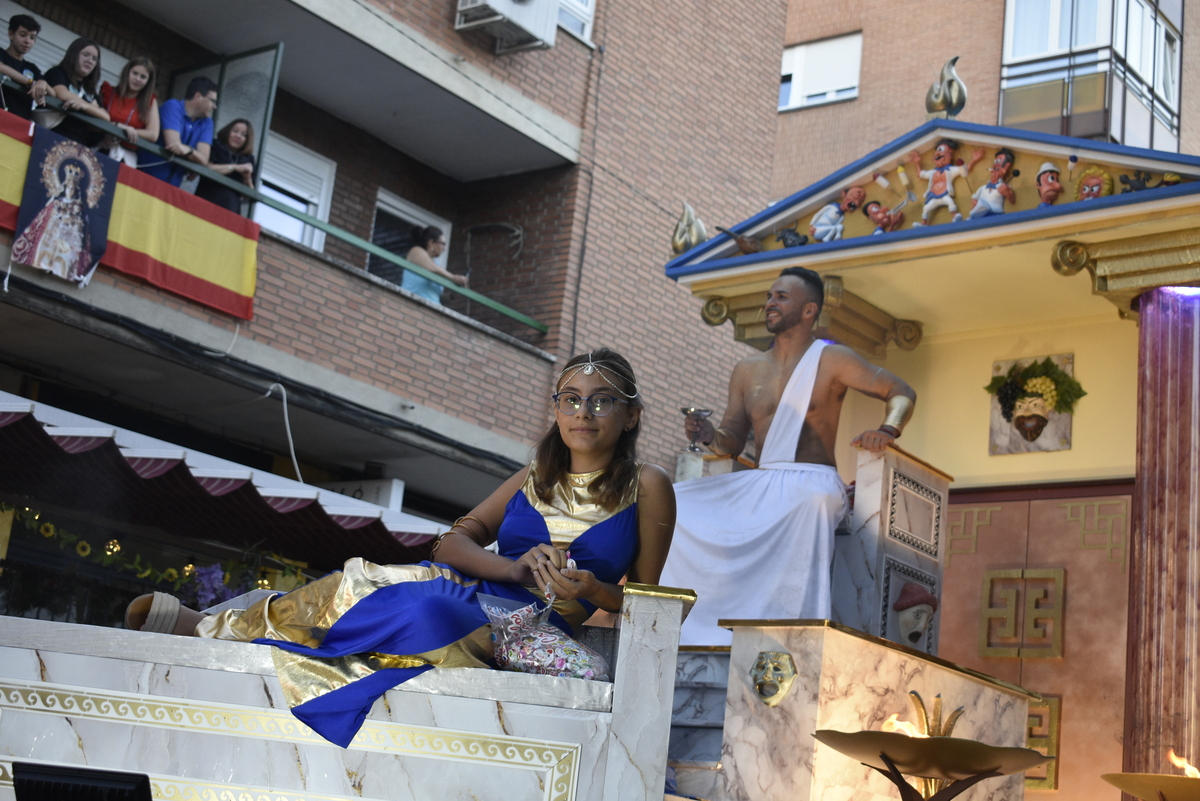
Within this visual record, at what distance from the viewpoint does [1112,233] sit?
25.8 ft

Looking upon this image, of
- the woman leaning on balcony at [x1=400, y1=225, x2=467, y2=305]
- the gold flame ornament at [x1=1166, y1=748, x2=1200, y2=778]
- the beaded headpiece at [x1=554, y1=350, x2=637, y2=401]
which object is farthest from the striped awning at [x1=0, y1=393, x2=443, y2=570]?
the gold flame ornament at [x1=1166, y1=748, x2=1200, y2=778]

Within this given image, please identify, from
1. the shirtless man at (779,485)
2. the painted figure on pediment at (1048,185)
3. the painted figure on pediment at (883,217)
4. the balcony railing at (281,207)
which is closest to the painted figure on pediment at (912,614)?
the shirtless man at (779,485)

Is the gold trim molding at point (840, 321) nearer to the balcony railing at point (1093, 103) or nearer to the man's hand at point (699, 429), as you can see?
the man's hand at point (699, 429)

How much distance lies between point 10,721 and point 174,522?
644 cm

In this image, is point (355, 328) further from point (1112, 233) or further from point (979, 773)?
point (979, 773)

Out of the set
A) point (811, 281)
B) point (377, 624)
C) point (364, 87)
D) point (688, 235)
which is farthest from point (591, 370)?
point (364, 87)

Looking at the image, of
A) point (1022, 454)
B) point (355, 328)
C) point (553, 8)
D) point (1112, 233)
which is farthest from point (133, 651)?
point (553, 8)

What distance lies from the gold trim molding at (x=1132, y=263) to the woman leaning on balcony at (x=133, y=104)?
7.42m

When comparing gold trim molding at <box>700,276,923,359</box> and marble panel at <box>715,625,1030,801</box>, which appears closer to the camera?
marble panel at <box>715,625,1030,801</box>

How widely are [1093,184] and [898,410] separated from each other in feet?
6.22

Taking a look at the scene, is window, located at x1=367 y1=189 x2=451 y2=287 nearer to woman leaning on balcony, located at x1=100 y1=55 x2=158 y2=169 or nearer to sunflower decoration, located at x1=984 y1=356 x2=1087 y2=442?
woman leaning on balcony, located at x1=100 y1=55 x2=158 y2=169

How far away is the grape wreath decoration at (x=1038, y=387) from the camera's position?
9336 mm

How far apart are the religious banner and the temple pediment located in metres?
4.60

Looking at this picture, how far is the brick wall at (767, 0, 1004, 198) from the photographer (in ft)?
73.8
